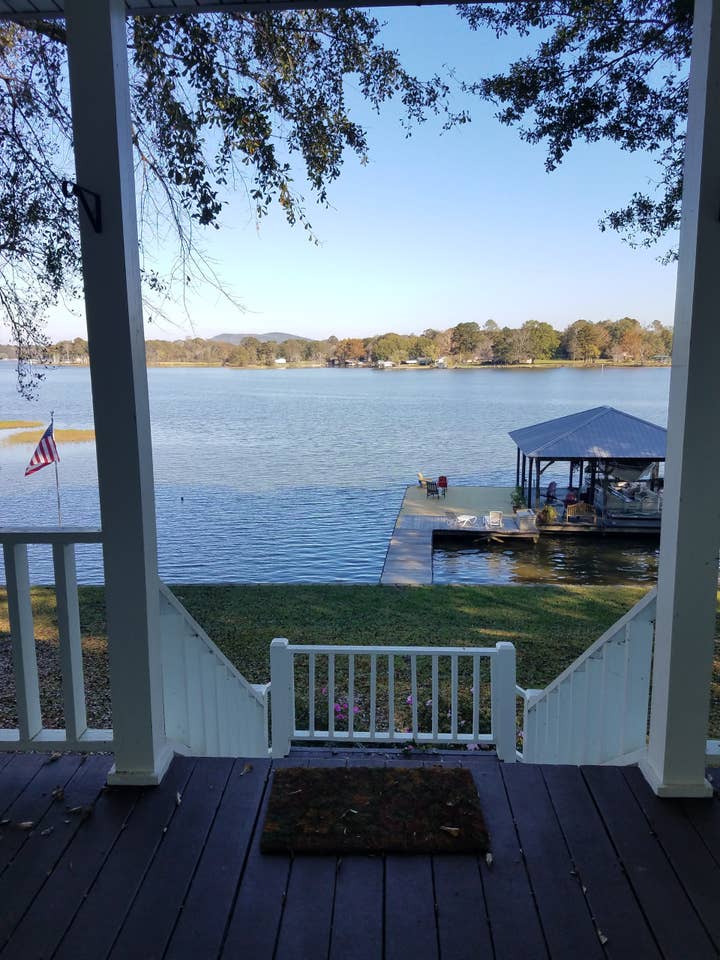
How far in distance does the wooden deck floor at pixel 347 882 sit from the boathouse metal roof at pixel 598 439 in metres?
15.9

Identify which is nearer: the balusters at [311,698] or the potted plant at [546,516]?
the balusters at [311,698]

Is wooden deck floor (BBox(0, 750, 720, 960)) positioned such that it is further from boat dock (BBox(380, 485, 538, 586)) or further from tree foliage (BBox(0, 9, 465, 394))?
boat dock (BBox(380, 485, 538, 586))

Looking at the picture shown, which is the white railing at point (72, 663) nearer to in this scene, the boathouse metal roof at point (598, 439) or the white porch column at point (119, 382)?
the white porch column at point (119, 382)

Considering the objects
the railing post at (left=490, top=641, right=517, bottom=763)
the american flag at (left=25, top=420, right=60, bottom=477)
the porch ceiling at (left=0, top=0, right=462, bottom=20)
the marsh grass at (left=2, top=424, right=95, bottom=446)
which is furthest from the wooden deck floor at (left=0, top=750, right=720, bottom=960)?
the marsh grass at (left=2, top=424, right=95, bottom=446)

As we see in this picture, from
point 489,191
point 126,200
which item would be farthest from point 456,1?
point 489,191

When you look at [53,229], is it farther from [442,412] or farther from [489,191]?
[442,412]

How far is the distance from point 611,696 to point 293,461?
35752 mm

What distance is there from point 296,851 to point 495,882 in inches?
19.8

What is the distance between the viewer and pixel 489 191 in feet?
86.8

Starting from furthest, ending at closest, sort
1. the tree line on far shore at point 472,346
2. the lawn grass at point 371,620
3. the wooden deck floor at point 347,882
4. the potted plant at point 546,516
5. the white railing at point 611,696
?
the tree line on far shore at point 472,346, the potted plant at point 546,516, the lawn grass at point 371,620, the white railing at point 611,696, the wooden deck floor at point 347,882

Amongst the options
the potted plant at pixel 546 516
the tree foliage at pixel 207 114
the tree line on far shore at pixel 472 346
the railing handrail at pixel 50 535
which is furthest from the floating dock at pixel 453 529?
the railing handrail at pixel 50 535

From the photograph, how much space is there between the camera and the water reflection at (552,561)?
46.8 ft

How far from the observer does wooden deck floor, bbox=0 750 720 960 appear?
1.38m

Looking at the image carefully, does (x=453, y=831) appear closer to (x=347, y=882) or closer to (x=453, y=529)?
(x=347, y=882)
